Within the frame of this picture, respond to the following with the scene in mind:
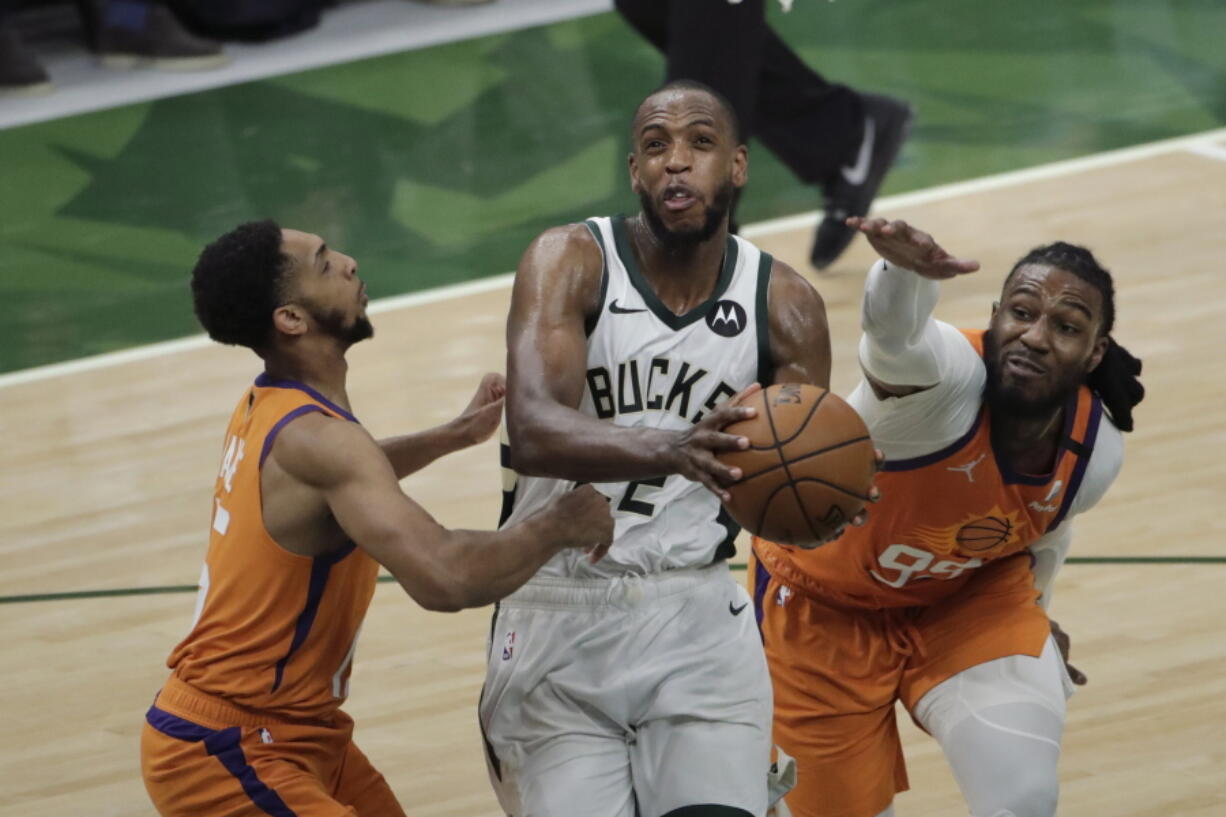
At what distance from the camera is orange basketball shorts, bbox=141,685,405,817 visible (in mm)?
3969

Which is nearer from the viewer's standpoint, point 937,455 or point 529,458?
point 529,458

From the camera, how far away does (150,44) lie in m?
11.3

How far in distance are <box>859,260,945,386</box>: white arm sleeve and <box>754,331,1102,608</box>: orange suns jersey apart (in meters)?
0.27

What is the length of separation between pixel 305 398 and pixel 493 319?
4.25 meters

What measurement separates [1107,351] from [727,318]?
3.31 ft

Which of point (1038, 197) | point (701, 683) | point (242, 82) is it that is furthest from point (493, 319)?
point (701, 683)

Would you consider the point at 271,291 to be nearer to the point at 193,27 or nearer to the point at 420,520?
the point at 420,520

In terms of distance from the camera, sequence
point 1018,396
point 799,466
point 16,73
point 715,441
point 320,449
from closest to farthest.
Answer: point 715,441 → point 799,466 → point 320,449 → point 1018,396 → point 16,73

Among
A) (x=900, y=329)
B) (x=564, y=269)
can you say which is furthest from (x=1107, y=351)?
(x=564, y=269)

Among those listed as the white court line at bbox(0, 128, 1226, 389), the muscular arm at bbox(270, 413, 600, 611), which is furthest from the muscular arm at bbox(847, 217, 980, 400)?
the white court line at bbox(0, 128, 1226, 389)

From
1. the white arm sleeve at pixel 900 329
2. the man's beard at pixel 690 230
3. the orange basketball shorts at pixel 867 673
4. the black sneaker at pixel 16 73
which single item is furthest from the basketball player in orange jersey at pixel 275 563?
the black sneaker at pixel 16 73

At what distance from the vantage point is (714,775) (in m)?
3.98

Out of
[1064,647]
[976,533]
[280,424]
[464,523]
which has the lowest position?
[464,523]

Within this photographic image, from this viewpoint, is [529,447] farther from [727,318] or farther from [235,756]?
[235,756]
